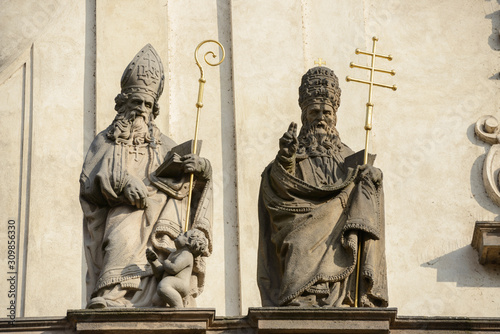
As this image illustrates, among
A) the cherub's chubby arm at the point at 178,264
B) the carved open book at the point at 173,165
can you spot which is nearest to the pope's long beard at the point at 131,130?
the carved open book at the point at 173,165

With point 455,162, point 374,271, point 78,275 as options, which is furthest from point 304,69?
point 374,271

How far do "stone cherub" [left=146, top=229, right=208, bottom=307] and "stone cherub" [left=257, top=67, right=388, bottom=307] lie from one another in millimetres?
620

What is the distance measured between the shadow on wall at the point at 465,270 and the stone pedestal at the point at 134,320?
12.6ft

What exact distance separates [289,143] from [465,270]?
3.15m

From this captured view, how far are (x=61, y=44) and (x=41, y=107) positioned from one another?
0.61 meters

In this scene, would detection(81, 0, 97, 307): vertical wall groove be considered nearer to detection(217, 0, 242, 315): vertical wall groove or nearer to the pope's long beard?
detection(217, 0, 242, 315): vertical wall groove

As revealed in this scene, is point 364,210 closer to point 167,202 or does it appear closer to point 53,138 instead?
point 167,202

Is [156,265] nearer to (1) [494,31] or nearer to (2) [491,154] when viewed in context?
(2) [491,154]

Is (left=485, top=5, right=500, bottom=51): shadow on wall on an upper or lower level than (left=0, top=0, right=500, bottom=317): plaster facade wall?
upper

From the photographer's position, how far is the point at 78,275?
1555cm

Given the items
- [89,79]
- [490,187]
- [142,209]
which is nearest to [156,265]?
[142,209]

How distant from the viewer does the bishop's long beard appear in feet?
44.7

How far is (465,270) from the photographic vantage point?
15867 millimetres

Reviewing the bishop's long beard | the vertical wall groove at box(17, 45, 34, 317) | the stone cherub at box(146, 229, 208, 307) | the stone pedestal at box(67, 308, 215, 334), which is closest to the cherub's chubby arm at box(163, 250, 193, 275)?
the stone cherub at box(146, 229, 208, 307)
